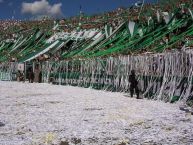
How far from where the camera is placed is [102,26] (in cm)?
5459

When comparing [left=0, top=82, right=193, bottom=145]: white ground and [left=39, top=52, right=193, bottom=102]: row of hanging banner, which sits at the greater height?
[left=39, top=52, right=193, bottom=102]: row of hanging banner

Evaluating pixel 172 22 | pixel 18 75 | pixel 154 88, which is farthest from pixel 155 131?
pixel 18 75

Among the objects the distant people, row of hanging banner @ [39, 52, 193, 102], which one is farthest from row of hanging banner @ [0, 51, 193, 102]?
the distant people

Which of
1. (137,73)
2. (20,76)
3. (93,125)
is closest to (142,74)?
(137,73)

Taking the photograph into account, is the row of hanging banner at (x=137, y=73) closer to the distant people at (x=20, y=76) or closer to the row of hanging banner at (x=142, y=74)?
the row of hanging banner at (x=142, y=74)

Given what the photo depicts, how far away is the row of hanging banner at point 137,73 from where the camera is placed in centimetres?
2308

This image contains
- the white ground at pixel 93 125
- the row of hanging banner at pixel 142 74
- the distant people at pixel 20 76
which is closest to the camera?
the white ground at pixel 93 125

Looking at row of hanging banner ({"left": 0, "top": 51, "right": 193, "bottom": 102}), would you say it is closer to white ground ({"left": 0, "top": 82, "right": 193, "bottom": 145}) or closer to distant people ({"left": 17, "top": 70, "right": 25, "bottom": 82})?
distant people ({"left": 17, "top": 70, "right": 25, "bottom": 82})

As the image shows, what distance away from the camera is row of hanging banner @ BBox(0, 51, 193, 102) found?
23078mm

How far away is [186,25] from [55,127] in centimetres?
2535

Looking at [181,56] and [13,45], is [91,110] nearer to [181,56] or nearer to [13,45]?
[181,56]

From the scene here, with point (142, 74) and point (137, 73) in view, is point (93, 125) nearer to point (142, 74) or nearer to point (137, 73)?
point (142, 74)

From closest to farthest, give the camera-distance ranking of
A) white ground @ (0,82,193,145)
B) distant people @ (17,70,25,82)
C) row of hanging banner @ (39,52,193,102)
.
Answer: white ground @ (0,82,193,145) → row of hanging banner @ (39,52,193,102) → distant people @ (17,70,25,82)

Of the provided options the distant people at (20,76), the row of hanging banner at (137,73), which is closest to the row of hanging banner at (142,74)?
the row of hanging banner at (137,73)
